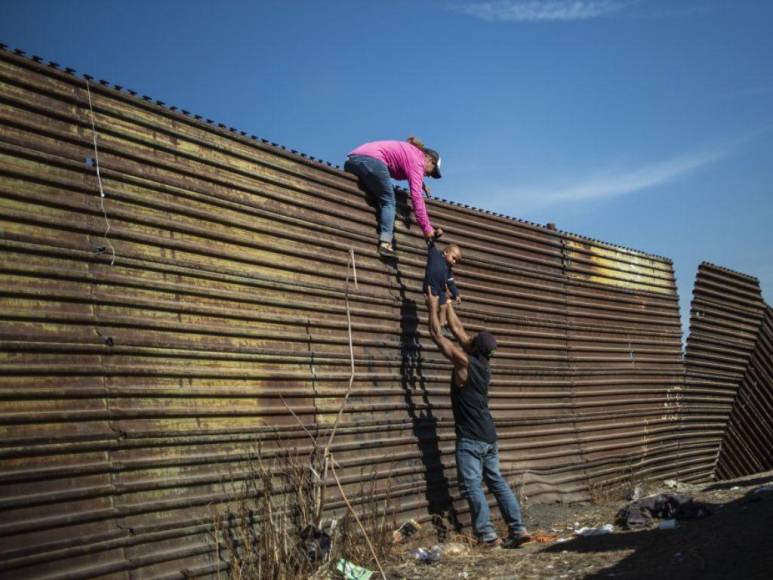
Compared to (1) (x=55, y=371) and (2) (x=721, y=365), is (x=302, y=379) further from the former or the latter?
(2) (x=721, y=365)

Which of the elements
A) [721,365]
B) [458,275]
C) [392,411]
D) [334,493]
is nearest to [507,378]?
[458,275]

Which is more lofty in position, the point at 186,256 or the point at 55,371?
the point at 186,256

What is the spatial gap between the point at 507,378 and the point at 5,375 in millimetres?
5358

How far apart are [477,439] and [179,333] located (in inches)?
113

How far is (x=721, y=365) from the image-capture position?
42.1 ft

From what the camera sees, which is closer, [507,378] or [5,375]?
[5,375]

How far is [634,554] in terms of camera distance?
591 cm

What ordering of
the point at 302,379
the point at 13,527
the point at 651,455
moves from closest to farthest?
1. the point at 13,527
2. the point at 302,379
3. the point at 651,455

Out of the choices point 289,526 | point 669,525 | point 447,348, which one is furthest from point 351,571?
point 669,525

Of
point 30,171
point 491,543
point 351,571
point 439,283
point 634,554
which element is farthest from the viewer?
point 439,283

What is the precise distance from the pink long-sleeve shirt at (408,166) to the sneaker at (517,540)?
282cm

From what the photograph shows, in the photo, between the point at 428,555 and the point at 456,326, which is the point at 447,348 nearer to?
the point at 456,326

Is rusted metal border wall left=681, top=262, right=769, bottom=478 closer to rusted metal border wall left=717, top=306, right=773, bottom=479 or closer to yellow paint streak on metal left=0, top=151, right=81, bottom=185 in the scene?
rusted metal border wall left=717, top=306, right=773, bottom=479

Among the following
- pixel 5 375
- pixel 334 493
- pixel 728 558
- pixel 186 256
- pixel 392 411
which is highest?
pixel 186 256
